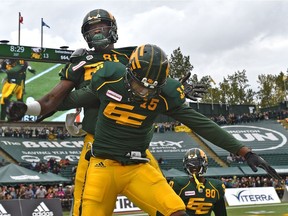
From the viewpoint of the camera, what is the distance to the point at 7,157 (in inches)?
1356

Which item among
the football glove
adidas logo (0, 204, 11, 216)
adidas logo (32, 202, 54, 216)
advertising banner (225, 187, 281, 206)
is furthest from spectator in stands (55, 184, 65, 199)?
the football glove

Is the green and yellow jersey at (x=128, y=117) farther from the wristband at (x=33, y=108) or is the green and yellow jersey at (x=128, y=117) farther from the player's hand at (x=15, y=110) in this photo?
the player's hand at (x=15, y=110)

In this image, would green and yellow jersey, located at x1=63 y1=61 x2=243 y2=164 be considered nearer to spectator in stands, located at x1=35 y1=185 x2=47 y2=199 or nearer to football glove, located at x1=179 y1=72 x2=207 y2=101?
football glove, located at x1=179 y1=72 x2=207 y2=101

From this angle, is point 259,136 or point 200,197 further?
point 259,136

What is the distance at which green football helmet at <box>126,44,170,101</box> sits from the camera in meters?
4.69

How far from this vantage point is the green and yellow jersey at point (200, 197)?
7.05 metres

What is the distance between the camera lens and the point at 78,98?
5434mm

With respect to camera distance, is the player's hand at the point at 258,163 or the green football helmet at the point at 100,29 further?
the green football helmet at the point at 100,29

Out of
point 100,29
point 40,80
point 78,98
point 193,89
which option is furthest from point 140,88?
point 40,80

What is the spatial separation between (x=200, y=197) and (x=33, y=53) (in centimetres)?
3071

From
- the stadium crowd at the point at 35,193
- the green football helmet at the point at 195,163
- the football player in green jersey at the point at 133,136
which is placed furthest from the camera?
the stadium crowd at the point at 35,193

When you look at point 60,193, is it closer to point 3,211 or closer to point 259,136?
point 3,211

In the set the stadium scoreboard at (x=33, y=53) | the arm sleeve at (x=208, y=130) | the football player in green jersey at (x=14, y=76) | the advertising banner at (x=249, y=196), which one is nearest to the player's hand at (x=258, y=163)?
the arm sleeve at (x=208, y=130)

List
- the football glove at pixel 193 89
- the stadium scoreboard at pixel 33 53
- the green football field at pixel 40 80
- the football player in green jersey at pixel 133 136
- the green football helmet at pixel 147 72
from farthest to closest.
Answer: the green football field at pixel 40 80
the stadium scoreboard at pixel 33 53
the football glove at pixel 193 89
the football player in green jersey at pixel 133 136
the green football helmet at pixel 147 72
